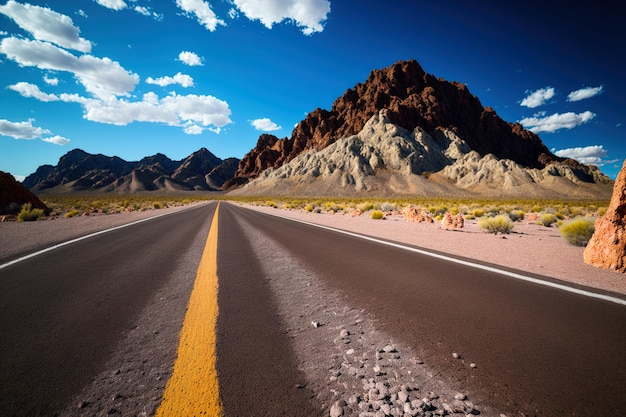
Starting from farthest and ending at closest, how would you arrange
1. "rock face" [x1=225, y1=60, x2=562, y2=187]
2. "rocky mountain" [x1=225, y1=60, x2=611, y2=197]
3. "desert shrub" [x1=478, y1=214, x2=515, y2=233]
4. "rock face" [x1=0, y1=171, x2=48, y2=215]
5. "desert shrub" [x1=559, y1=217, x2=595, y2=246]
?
"rock face" [x1=225, y1=60, x2=562, y2=187] < "rocky mountain" [x1=225, y1=60, x2=611, y2=197] < "rock face" [x1=0, y1=171, x2=48, y2=215] < "desert shrub" [x1=478, y1=214, x2=515, y2=233] < "desert shrub" [x1=559, y1=217, x2=595, y2=246]

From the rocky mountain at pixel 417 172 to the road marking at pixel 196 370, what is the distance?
305 ft

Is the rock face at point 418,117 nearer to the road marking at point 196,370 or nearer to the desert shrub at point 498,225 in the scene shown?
the desert shrub at point 498,225

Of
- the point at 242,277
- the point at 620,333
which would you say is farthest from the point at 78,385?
the point at 620,333

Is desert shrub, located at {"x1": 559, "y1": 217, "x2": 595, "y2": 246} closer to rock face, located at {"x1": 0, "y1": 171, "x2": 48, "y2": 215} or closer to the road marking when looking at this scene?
the road marking

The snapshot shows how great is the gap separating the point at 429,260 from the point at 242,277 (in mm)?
3655

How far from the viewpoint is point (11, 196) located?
20.5m

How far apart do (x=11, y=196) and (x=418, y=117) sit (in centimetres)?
13703

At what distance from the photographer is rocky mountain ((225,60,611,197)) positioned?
96875mm

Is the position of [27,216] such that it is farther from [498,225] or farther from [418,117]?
[418,117]

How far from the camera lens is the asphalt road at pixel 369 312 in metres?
1.67

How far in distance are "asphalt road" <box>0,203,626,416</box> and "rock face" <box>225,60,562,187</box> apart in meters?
131

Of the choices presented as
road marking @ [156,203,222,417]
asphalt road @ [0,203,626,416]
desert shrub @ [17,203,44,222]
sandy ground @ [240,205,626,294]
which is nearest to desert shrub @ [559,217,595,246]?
sandy ground @ [240,205,626,294]

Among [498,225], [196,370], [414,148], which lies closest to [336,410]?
[196,370]

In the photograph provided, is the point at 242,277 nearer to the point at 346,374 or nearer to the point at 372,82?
the point at 346,374
